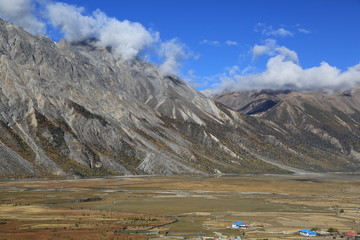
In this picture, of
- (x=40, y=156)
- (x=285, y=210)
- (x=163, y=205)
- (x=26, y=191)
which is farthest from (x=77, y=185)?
(x=285, y=210)

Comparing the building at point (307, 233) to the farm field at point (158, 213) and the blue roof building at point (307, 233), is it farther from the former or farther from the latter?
the farm field at point (158, 213)

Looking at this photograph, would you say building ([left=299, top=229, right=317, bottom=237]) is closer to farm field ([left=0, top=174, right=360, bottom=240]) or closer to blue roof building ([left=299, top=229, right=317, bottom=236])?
blue roof building ([left=299, top=229, right=317, bottom=236])

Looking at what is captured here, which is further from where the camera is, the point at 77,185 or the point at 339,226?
the point at 77,185

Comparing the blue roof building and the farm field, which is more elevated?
the farm field

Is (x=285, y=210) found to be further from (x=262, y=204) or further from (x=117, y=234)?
(x=117, y=234)

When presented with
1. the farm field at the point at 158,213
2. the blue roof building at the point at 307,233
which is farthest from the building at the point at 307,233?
the farm field at the point at 158,213

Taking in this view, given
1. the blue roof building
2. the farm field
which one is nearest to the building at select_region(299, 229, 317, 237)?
the blue roof building

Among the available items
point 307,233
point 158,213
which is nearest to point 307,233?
point 307,233

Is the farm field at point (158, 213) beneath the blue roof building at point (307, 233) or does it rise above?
above
